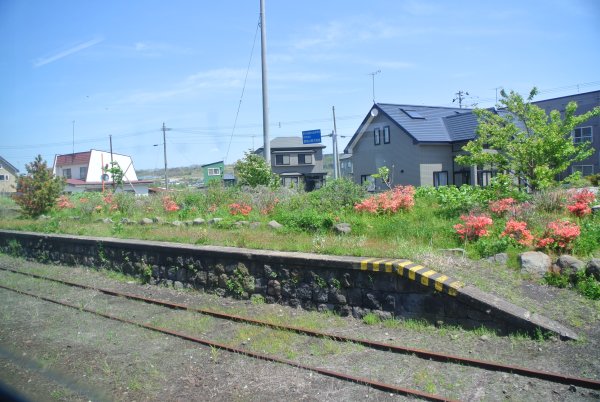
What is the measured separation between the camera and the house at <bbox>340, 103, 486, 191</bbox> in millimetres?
30766

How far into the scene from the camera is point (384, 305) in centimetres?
684

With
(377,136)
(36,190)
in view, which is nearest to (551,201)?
(36,190)

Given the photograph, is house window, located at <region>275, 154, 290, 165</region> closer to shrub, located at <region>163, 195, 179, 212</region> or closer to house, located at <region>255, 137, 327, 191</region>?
house, located at <region>255, 137, 327, 191</region>

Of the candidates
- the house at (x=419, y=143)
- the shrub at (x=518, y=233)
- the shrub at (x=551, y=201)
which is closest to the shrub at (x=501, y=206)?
the shrub at (x=551, y=201)

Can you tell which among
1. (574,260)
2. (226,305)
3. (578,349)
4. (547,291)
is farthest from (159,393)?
(574,260)

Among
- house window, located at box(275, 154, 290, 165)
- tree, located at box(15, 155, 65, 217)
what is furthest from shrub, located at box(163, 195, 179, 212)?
house window, located at box(275, 154, 290, 165)

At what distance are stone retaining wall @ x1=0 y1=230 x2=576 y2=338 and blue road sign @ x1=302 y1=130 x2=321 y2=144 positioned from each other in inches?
1119

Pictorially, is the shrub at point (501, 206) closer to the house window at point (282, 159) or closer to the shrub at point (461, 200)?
the shrub at point (461, 200)

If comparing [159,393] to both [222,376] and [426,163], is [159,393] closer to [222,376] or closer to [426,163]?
[222,376]

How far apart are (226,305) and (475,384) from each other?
4.75m

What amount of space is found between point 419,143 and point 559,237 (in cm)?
2377

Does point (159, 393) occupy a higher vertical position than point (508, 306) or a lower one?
lower

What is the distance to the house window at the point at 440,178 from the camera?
31.5 m

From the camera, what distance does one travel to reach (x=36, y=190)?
19.3 m
